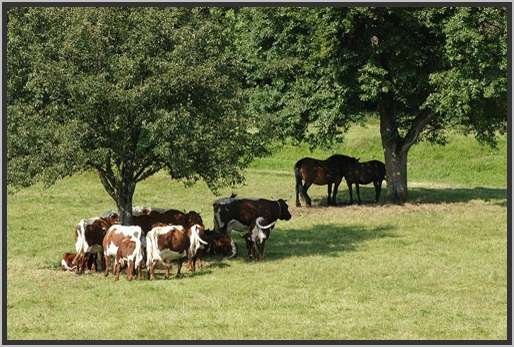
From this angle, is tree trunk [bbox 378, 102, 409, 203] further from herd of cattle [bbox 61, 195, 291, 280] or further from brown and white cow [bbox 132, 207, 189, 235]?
brown and white cow [bbox 132, 207, 189, 235]

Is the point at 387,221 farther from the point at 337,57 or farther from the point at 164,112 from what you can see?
the point at 164,112

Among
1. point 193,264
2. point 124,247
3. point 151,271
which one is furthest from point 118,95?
point 193,264

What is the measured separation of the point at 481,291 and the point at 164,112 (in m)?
9.79

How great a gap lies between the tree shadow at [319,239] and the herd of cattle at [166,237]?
981mm

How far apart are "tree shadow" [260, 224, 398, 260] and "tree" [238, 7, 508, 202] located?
14.7 feet

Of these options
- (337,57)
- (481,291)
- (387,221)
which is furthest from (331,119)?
(481,291)

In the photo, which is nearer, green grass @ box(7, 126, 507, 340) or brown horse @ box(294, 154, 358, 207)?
green grass @ box(7, 126, 507, 340)

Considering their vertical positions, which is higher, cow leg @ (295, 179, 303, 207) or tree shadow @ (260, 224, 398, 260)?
cow leg @ (295, 179, 303, 207)

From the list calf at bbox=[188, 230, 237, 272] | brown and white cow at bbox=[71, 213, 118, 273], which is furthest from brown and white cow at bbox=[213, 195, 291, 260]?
brown and white cow at bbox=[71, 213, 118, 273]

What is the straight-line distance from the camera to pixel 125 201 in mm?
26578

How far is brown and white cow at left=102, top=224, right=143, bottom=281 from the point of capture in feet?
76.9

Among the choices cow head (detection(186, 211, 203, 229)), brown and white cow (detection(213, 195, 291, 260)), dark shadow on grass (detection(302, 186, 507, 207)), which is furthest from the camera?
dark shadow on grass (detection(302, 186, 507, 207))

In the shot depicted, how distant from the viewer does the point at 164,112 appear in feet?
78.9

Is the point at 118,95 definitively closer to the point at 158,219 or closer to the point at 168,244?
the point at 168,244
